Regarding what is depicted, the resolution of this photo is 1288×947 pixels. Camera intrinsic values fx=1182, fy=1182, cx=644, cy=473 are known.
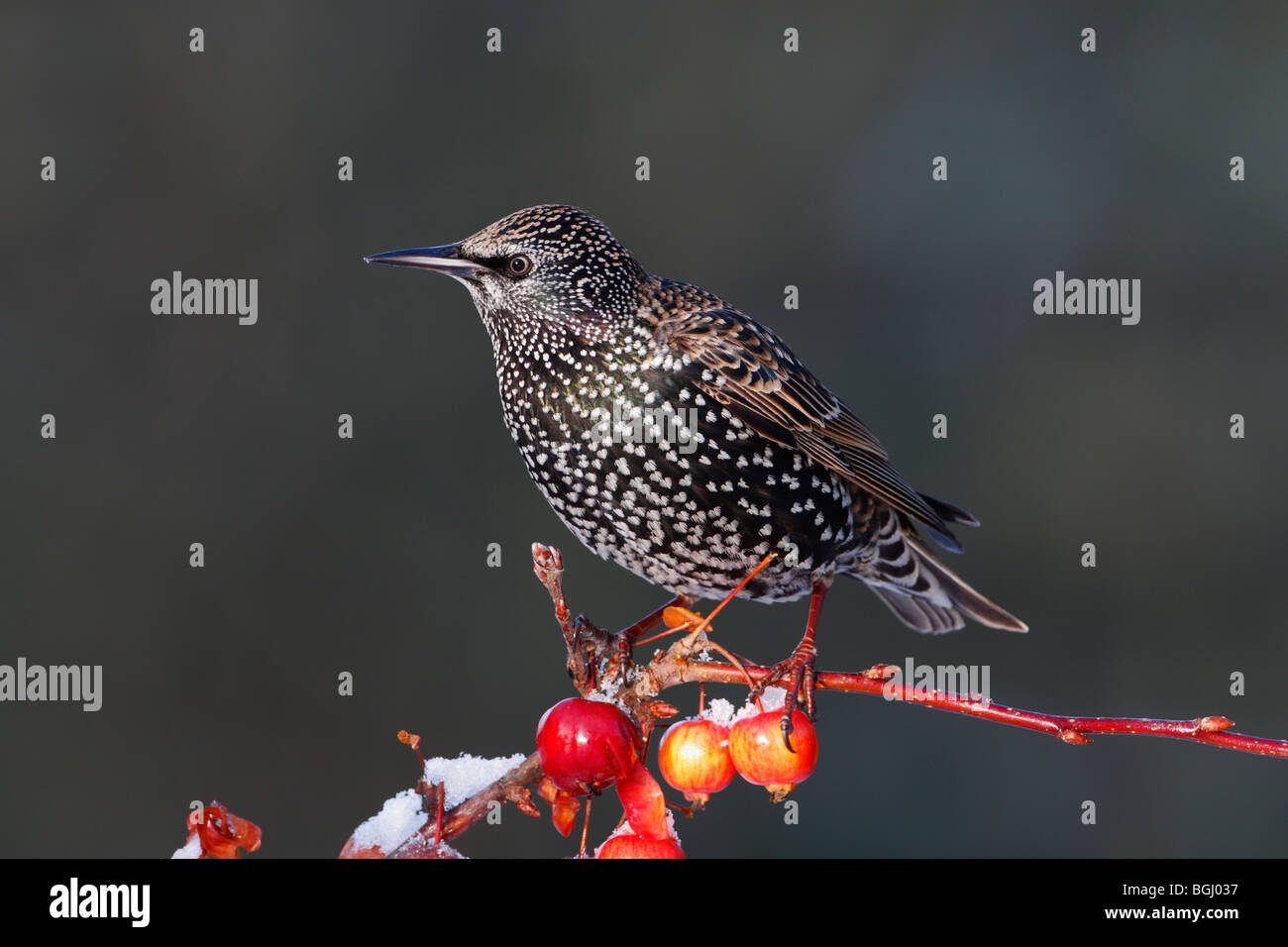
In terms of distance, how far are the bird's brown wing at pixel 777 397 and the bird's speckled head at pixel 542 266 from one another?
143 mm

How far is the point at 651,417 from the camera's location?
2076 mm

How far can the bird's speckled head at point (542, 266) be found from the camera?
6.52ft

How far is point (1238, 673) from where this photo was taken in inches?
211

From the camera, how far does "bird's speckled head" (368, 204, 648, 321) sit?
199cm

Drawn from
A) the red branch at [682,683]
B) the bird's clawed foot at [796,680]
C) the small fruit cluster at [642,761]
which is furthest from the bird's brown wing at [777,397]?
the small fruit cluster at [642,761]

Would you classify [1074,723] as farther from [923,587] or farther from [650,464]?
[923,587]

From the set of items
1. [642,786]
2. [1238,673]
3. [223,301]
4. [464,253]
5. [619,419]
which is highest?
[223,301]

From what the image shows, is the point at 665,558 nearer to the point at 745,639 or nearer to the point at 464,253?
the point at 464,253

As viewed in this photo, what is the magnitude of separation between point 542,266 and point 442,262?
0.20 meters

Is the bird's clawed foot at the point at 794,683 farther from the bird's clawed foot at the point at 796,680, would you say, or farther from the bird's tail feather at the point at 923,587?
the bird's tail feather at the point at 923,587
